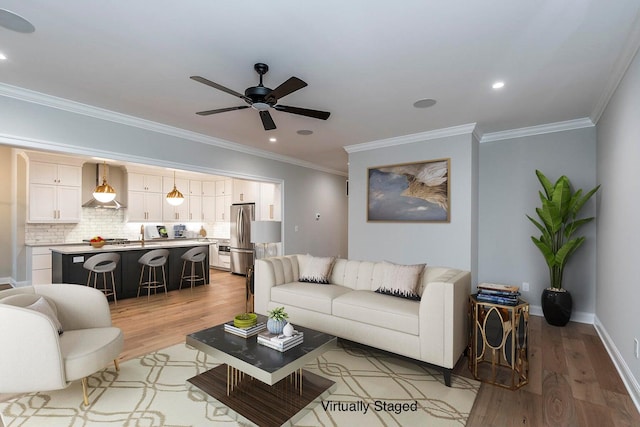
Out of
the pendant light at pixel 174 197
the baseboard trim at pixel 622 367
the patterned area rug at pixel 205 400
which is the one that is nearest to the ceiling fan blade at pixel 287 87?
the patterned area rug at pixel 205 400

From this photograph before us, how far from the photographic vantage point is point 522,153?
4.57 m

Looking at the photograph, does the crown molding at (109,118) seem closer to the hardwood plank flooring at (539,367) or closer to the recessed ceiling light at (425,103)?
the hardwood plank flooring at (539,367)

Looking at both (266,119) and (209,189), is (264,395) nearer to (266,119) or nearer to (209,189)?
(266,119)

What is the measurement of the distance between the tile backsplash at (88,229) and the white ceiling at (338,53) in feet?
14.0

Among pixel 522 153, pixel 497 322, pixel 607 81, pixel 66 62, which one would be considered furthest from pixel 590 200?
pixel 66 62

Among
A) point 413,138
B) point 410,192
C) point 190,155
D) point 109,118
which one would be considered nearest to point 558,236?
point 410,192

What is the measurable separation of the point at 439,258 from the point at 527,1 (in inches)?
133

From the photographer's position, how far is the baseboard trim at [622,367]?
236 cm

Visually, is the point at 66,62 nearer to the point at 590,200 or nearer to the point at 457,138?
the point at 457,138

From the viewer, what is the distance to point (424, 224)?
188 inches

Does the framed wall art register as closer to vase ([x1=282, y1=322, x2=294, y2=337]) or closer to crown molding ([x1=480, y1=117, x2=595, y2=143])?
crown molding ([x1=480, y1=117, x2=595, y2=143])

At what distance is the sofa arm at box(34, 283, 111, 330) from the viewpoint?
8.69ft

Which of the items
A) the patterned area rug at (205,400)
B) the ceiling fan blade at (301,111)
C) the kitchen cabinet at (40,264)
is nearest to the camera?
the patterned area rug at (205,400)

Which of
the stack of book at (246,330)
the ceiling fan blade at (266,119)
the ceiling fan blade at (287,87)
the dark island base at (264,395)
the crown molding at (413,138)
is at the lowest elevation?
the dark island base at (264,395)
